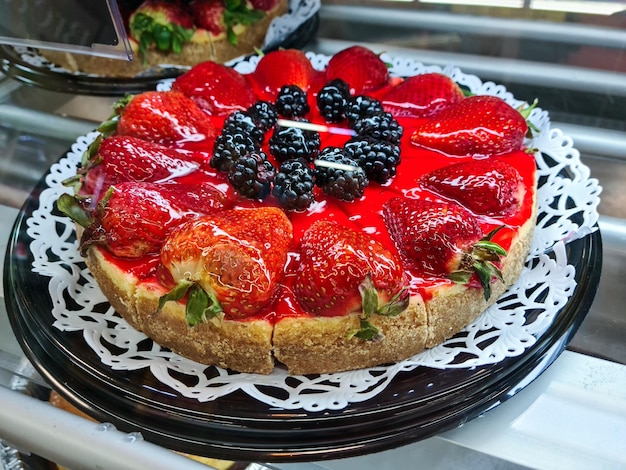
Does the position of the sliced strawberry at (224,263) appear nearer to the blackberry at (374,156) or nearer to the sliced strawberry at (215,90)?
the blackberry at (374,156)

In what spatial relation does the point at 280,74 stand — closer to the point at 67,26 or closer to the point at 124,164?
the point at 124,164

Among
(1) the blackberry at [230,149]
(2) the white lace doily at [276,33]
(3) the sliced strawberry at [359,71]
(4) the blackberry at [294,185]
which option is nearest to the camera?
(4) the blackberry at [294,185]

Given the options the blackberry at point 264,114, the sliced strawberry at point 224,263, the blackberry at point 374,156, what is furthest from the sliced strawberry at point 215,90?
the sliced strawberry at point 224,263

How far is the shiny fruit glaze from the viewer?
1.30 meters

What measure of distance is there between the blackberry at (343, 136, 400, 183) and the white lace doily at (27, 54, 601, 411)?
1.33ft

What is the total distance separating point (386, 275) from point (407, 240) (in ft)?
0.54

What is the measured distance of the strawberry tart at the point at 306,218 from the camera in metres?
1.22

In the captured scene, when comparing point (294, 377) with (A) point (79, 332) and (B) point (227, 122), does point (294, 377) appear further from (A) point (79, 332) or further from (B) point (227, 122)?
(B) point (227, 122)

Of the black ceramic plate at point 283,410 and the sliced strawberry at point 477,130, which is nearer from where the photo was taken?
the black ceramic plate at point 283,410

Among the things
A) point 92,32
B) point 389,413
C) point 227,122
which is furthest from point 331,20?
point 389,413

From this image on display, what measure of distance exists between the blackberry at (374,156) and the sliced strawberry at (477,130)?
18cm

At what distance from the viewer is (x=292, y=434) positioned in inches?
44.0

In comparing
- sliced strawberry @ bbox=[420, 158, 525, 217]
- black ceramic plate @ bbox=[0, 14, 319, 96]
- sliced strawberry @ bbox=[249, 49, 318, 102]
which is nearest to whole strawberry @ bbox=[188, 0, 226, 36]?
black ceramic plate @ bbox=[0, 14, 319, 96]

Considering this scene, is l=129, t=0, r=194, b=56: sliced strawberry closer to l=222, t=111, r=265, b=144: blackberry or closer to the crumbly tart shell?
l=222, t=111, r=265, b=144: blackberry
